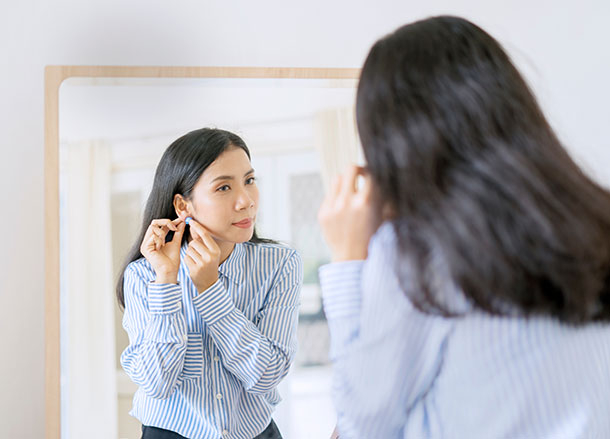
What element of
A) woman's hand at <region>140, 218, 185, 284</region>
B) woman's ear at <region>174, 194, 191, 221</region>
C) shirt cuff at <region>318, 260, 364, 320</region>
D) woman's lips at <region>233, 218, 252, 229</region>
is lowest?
shirt cuff at <region>318, 260, 364, 320</region>

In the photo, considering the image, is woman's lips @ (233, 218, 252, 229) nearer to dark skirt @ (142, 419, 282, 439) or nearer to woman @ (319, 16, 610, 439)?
dark skirt @ (142, 419, 282, 439)

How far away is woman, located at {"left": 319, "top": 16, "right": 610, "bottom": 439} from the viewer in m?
0.68

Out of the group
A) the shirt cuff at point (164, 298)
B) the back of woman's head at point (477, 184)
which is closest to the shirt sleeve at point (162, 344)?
the shirt cuff at point (164, 298)

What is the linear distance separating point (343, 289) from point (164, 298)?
22.9 inches

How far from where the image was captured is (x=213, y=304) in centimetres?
124

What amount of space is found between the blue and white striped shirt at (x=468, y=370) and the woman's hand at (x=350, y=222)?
5 centimetres

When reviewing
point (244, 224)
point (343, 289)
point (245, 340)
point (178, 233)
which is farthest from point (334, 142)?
point (343, 289)

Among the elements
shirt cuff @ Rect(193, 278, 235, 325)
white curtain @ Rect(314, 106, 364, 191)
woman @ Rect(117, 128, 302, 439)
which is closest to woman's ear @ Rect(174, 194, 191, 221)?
woman @ Rect(117, 128, 302, 439)

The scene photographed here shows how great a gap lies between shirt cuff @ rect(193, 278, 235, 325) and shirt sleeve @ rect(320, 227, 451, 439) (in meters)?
0.52

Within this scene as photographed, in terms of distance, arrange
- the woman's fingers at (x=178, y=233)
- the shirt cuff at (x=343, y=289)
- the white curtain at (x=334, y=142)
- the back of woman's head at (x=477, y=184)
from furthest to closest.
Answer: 1. the white curtain at (x=334, y=142)
2. the woman's fingers at (x=178, y=233)
3. the shirt cuff at (x=343, y=289)
4. the back of woman's head at (x=477, y=184)

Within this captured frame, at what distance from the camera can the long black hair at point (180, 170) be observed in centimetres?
140

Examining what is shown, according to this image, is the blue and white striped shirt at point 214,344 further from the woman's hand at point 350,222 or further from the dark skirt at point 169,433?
the woman's hand at point 350,222

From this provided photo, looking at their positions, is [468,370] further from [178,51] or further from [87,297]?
[178,51]

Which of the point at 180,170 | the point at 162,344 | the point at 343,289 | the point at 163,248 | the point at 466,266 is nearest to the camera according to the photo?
the point at 466,266
